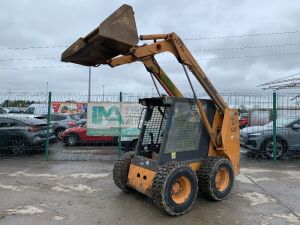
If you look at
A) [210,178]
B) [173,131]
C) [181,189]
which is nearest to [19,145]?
[173,131]

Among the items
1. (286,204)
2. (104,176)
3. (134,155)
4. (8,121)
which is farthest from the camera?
(8,121)

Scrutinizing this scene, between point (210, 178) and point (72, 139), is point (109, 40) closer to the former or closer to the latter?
point (210, 178)

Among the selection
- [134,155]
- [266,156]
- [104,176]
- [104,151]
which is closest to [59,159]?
[104,151]

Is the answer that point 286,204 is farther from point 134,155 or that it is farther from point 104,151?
point 104,151

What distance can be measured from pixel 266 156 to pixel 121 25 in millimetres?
8640

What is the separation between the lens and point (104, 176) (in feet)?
29.5

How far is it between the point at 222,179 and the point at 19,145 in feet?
27.0

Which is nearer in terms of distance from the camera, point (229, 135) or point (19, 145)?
point (229, 135)

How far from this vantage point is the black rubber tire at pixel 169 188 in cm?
559

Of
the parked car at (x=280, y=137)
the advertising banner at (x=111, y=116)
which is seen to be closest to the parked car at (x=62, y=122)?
the advertising banner at (x=111, y=116)

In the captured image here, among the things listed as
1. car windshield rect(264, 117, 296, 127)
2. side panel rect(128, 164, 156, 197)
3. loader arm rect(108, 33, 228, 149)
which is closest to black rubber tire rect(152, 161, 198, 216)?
side panel rect(128, 164, 156, 197)

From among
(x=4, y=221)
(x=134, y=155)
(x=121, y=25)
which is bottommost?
(x=4, y=221)

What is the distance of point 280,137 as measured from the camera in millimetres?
11844

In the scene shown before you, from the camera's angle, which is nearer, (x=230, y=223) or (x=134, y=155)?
(x=230, y=223)
